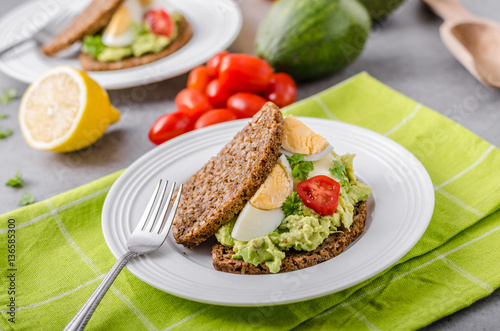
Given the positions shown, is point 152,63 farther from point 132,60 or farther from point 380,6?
point 380,6

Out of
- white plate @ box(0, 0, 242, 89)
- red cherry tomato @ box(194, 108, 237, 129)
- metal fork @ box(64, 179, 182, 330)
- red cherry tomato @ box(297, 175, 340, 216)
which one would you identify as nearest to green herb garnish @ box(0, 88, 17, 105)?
white plate @ box(0, 0, 242, 89)

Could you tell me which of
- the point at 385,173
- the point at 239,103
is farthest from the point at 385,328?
the point at 239,103

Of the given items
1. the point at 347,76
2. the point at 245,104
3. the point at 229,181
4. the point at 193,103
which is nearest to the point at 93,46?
the point at 193,103

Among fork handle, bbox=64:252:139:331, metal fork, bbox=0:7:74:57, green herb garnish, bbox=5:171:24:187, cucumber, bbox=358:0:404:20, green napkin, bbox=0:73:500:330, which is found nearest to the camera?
fork handle, bbox=64:252:139:331

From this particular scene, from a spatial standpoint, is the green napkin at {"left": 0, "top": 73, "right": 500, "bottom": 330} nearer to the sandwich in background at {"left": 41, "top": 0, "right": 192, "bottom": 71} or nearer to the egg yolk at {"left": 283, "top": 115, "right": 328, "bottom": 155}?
the egg yolk at {"left": 283, "top": 115, "right": 328, "bottom": 155}

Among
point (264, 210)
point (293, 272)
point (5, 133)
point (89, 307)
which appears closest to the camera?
point (89, 307)

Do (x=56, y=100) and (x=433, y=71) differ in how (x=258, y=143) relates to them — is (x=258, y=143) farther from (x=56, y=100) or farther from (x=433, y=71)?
(x=433, y=71)

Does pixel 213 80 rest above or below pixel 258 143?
below
